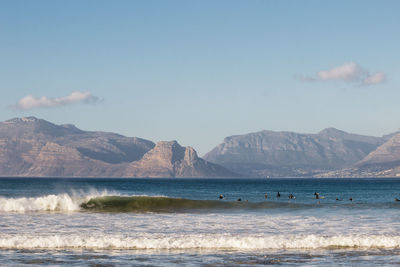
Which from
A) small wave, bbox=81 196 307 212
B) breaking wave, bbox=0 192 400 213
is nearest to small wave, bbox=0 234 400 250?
breaking wave, bbox=0 192 400 213

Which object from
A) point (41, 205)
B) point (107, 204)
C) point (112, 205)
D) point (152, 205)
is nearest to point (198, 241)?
point (41, 205)

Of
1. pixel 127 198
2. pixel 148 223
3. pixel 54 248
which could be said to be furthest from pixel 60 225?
pixel 127 198

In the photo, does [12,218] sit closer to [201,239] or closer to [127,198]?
[201,239]

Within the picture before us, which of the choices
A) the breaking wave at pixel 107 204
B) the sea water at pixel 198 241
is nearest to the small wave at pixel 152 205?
the breaking wave at pixel 107 204

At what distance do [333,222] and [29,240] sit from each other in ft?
73.8

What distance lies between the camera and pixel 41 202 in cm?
5562

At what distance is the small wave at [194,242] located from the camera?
28.5 m

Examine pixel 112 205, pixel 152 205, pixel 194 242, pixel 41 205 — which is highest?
pixel 41 205

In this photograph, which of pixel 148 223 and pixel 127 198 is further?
pixel 127 198

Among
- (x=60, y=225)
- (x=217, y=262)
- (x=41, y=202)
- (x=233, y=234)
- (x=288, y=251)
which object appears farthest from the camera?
(x=41, y=202)

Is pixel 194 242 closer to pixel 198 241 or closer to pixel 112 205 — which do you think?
pixel 198 241

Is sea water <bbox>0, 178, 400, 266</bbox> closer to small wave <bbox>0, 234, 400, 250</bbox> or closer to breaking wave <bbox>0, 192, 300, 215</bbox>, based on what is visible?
small wave <bbox>0, 234, 400, 250</bbox>

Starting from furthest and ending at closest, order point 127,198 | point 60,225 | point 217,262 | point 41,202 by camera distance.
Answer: point 127,198 → point 41,202 → point 60,225 → point 217,262

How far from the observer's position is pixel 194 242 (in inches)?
1142
